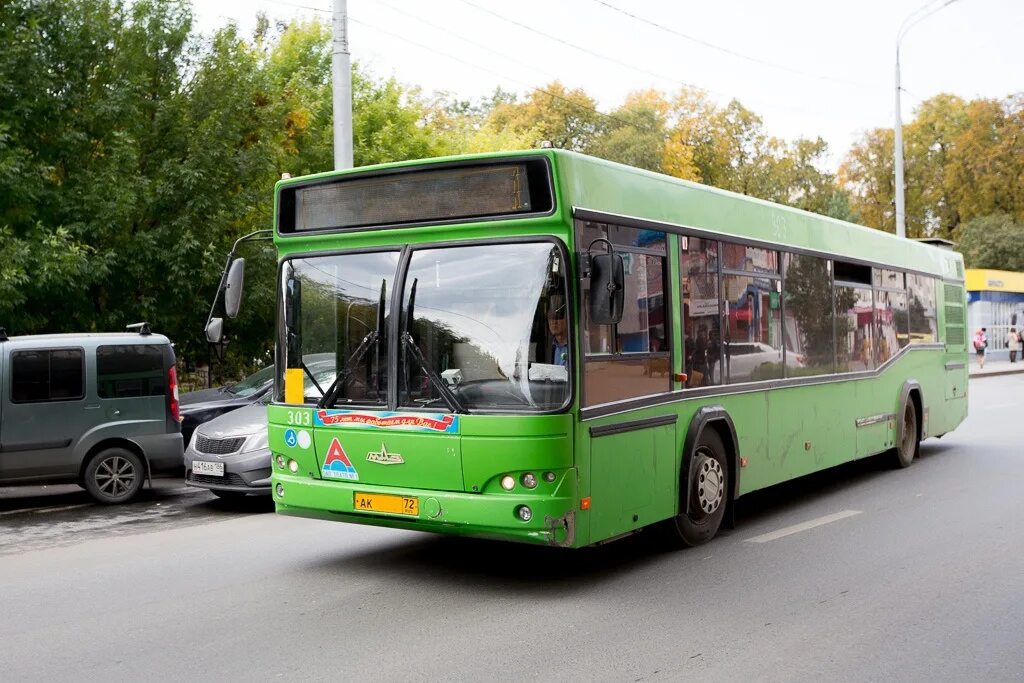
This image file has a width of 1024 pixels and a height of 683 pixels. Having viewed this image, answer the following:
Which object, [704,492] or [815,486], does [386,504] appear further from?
[815,486]

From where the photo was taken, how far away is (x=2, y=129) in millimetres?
13438

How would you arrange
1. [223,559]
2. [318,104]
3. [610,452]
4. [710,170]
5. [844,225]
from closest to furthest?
1. [610,452]
2. [223,559]
3. [844,225]
4. [318,104]
5. [710,170]

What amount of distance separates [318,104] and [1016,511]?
1724 cm

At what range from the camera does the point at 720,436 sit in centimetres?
866

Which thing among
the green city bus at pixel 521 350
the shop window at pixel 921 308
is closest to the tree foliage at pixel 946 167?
the shop window at pixel 921 308

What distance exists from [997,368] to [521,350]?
40072 millimetres

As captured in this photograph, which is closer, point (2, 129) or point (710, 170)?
point (2, 129)

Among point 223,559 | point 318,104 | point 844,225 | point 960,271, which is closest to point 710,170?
point 318,104

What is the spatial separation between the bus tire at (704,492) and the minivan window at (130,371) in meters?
6.57

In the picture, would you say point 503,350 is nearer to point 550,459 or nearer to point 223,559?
point 550,459

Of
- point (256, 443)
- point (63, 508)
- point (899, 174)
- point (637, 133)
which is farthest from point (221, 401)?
point (637, 133)

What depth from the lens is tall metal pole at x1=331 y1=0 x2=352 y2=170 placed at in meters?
14.1

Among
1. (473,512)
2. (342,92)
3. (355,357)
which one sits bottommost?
(473,512)

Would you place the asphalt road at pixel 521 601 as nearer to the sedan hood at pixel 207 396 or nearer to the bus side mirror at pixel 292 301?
the bus side mirror at pixel 292 301
